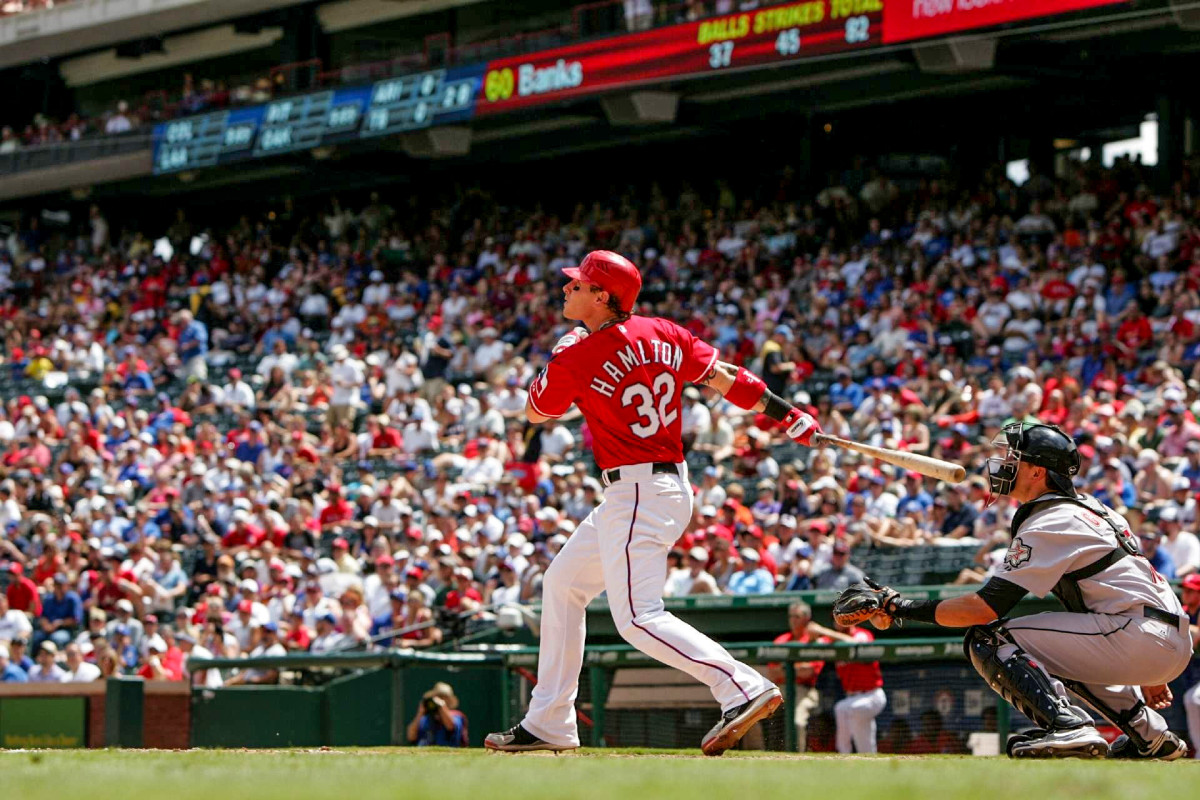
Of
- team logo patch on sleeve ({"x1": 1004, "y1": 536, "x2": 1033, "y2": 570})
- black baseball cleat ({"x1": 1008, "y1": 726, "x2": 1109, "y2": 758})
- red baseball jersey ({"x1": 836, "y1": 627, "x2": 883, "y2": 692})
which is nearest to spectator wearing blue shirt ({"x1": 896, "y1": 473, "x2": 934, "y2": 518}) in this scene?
red baseball jersey ({"x1": 836, "y1": 627, "x2": 883, "y2": 692})

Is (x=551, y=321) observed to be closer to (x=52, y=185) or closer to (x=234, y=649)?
(x=234, y=649)

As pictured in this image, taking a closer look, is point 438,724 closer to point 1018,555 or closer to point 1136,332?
point 1018,555

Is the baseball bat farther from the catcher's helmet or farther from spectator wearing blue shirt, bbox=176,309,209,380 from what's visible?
spectator wearing blue shirt, bbox=176,309,209,380

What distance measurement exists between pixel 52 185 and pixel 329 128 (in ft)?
28.8

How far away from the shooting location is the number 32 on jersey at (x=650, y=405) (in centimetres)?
621

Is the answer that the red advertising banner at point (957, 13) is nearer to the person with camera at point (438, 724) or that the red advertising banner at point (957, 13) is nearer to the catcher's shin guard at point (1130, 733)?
the person with camera at point (438, 724)

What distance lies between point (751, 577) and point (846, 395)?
13.5 feet

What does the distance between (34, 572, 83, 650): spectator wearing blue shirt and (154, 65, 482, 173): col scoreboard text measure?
32.4 feet

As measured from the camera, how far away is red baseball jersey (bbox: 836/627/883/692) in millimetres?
9641

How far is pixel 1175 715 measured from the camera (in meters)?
9.18

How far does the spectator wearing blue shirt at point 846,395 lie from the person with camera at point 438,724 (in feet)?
20.5

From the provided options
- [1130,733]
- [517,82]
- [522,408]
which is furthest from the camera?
[517,82]

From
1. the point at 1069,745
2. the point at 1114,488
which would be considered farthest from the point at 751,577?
the point at 1069,745

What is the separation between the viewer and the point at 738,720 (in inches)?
231
